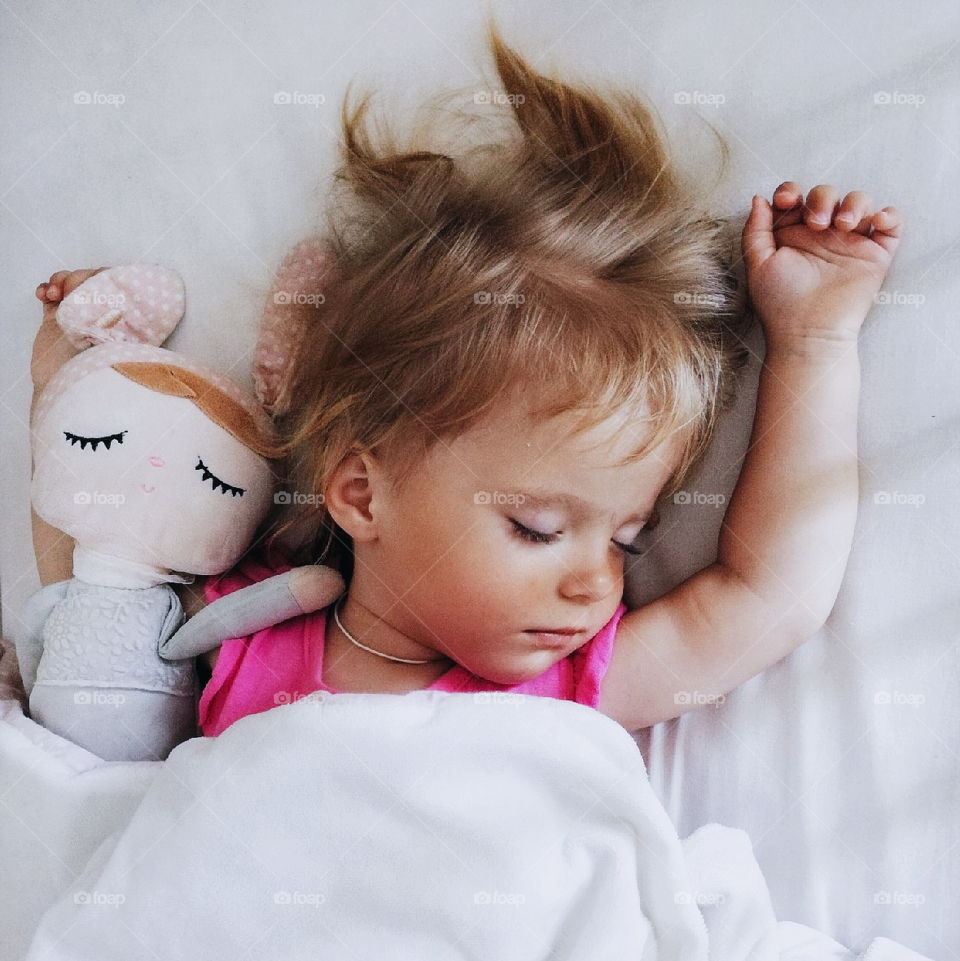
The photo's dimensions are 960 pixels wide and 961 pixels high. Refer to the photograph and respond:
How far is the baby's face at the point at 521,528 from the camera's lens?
2.77 ft

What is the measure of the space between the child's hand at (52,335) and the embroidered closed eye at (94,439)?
0.55ft

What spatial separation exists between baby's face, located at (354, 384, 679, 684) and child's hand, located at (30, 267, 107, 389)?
44 centimetres

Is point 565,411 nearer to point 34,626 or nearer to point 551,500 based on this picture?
point 551,500

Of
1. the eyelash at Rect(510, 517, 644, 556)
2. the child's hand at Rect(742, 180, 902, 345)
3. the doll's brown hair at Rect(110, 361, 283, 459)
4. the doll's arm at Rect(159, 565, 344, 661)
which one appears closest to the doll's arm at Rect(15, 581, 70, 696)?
the doll's arm at Rect(159, 565, 344, 661)

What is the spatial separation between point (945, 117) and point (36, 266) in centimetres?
93

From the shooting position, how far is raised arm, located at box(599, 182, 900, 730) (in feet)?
2.92

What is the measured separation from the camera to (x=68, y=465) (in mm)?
958

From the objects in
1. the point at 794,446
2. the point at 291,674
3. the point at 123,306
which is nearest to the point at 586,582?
the point at 794,446

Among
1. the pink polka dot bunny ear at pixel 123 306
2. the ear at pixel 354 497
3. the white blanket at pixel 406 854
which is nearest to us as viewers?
the white blanket at pixel 406 854

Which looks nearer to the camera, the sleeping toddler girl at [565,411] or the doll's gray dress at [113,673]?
the sleeping toddler girl at [565,411]

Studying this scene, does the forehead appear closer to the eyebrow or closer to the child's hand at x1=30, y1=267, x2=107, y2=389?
the eyebrow

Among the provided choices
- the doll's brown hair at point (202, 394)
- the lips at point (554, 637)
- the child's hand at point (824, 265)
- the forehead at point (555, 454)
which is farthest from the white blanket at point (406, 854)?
the child's hand at point (824, 265)

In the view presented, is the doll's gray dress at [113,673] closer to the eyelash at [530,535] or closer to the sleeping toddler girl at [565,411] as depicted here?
the sleeping toddler girl at [565,411]

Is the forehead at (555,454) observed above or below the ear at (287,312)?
below
